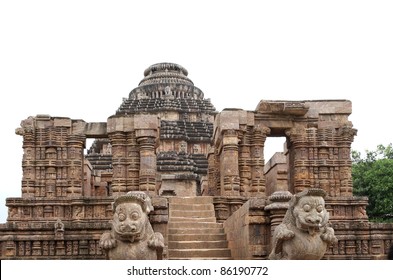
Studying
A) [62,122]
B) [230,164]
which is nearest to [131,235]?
[230,164]

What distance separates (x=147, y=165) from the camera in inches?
714

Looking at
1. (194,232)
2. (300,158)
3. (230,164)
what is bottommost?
(194,232)

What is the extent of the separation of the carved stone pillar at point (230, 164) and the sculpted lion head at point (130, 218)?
29.5 ft

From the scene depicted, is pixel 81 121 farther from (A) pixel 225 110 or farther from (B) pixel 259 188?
(B) pixel 259 188

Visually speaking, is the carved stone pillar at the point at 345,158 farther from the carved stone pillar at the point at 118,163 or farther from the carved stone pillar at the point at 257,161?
the carved stone pillar at the point at 118,163

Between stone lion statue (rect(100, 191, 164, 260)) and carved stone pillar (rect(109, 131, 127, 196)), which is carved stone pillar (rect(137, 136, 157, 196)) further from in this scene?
stone lion statue (rect(100, 191, 164, 260))

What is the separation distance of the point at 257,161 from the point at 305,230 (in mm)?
9674

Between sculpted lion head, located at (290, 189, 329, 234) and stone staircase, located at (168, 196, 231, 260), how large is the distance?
137 inches

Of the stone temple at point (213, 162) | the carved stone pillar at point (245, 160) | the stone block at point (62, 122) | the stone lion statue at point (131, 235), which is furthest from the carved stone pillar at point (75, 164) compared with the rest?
the stone lion statue at point (131, 235)

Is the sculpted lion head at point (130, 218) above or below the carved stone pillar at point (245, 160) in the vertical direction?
below

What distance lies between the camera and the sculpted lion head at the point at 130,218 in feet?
27.2

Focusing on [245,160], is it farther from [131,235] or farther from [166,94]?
[166,94]
